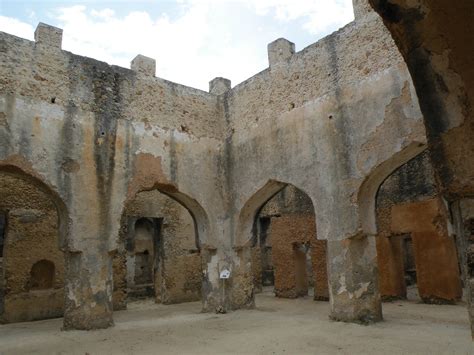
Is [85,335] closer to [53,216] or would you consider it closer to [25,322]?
[25,322]

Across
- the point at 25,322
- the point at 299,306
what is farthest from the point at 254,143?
the point at 25,322

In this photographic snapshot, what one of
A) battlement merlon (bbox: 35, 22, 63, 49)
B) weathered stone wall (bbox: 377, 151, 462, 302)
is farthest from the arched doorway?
battlement merlon (bbox: 35, 22, 63, 49)

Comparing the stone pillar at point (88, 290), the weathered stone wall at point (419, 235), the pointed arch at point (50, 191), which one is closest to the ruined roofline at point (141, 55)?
the pointed arch at point (50, 191)

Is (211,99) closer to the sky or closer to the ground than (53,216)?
closer to the sky

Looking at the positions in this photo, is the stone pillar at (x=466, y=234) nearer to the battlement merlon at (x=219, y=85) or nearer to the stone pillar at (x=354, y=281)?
the stone pillar at (x=354, y=281)

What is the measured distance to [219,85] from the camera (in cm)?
1008

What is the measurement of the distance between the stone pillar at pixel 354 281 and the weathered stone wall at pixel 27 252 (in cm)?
638

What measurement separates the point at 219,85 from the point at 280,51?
85.1 inches

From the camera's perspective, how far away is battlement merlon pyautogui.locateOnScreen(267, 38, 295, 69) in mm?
8367

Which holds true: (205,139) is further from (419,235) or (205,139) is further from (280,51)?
(419,235)

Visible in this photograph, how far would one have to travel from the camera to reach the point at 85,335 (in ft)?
20.9

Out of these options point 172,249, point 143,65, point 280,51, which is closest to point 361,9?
point 280,51

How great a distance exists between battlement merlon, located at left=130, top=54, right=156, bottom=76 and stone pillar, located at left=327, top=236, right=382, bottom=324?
5.25 m

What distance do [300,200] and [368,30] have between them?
5775mm
